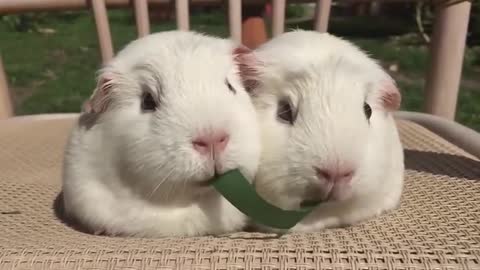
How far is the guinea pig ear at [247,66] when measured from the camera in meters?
0.98

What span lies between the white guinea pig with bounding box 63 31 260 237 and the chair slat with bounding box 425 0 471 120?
79 cm

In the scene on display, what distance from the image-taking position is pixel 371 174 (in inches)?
36.7

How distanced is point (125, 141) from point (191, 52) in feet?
0.52

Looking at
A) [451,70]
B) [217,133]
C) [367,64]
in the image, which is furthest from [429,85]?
[217,133]

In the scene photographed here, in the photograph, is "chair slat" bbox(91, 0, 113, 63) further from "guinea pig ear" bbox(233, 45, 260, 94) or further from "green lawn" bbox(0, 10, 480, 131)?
"green lawn" bbox(0, 10, 480, 131)

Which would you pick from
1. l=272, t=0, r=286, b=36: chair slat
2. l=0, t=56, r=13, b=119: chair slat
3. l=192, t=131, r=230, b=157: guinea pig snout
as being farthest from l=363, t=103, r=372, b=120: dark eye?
l=0, t=56, r=13, b=119: chair slat

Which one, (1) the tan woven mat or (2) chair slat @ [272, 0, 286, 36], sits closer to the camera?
(1) the tan woven mat

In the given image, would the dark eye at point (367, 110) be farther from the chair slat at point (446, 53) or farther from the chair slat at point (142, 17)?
the chair slat at point (142, 17)

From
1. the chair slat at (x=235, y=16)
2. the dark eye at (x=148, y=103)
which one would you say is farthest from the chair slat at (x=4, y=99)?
the dark eye at (x=148, y=103)

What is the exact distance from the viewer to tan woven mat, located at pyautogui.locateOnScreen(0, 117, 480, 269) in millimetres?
792

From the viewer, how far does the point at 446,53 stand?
63.8 inches

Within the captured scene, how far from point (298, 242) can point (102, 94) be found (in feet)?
1.19

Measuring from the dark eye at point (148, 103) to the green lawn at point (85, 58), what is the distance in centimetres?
229

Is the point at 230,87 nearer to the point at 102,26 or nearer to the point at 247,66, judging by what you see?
the point at 247,66
